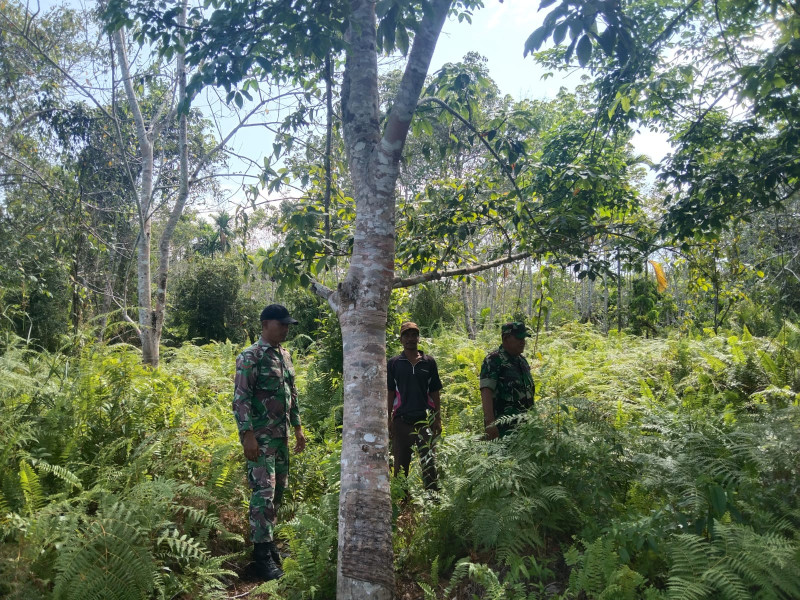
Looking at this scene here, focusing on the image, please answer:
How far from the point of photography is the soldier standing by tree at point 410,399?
5223 millimetres

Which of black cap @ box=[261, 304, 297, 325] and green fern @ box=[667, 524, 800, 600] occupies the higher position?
black cap @ box=[261, 304, 297, 325]

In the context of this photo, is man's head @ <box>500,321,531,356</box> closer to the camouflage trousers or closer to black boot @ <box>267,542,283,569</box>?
the camouflage trousers

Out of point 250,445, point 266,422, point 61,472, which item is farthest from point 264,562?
point 61,472

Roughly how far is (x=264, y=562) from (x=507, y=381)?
2.56m

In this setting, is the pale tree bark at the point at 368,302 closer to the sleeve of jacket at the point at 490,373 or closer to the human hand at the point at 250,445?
the human hand at the point at 250,445

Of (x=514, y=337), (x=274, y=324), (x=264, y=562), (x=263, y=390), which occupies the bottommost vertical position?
(x=264, y=562)

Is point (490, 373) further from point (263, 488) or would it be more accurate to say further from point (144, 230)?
point (144, 230)

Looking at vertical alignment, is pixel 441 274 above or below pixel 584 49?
below

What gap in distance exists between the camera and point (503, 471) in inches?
149

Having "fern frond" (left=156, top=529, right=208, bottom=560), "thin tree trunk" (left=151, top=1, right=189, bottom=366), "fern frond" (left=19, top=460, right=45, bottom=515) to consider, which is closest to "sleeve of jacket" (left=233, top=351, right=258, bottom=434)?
"fern frond" (left=156, top=529, right=208, bottom=560)

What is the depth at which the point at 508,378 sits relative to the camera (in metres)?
4.76

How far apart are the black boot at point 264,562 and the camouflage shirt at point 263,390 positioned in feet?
2.85

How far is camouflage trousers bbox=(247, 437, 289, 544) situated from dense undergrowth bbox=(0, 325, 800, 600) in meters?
0.28

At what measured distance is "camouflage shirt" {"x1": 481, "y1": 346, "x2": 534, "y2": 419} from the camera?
4.74 m
